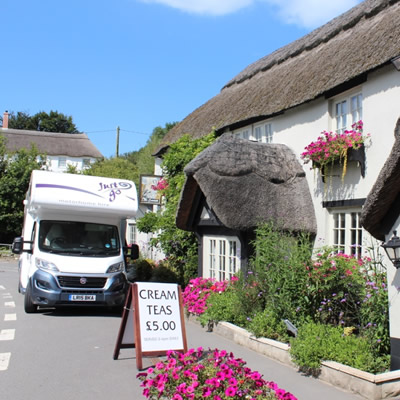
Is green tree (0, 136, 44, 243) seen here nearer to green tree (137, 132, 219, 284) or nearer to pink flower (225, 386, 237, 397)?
green tree (137, 132, 219, 284)

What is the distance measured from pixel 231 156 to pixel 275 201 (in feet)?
4.73

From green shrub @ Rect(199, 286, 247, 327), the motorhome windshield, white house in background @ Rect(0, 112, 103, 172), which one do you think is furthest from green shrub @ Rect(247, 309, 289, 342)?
white house in background @ Rect(0, 112, 103, 172)

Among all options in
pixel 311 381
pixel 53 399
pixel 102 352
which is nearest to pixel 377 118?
pixel 311 381

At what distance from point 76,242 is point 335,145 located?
595 cm

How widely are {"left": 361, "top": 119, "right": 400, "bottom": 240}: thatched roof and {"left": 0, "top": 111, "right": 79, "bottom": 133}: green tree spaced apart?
60.7 m

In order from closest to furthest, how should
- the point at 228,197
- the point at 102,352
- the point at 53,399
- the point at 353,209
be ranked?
the point at 53,399 → the point at 102,352 → the point at 353,209 → the point at 228,197

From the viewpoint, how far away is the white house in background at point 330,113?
9539 mm

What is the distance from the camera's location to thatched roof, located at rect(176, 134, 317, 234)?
1077 centimetres

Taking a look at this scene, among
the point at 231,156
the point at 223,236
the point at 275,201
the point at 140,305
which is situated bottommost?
the point at 140,305

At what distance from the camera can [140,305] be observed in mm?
6793

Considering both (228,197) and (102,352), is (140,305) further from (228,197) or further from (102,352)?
(228,197)

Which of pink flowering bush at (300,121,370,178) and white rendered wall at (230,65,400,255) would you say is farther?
pink flowering bush at (300,121,370,178)

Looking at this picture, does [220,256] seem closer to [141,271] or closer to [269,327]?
[269,327]

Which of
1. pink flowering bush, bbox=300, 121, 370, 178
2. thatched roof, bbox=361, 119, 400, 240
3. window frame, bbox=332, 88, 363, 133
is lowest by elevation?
thatched roof, bbox=361, 119, 400, 240
